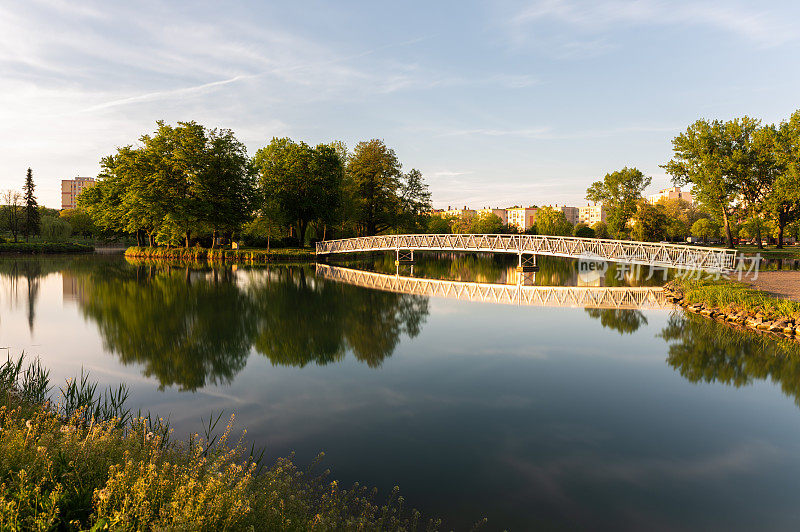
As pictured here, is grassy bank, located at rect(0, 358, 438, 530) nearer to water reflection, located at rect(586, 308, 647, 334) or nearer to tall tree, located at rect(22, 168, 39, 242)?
water reflection, located at rect(586, 308, 647, 334)

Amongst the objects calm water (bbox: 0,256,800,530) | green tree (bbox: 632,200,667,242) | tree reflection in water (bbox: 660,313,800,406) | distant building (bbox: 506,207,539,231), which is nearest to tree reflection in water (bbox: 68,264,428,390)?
calm water (bbox: 0,256,800,530)

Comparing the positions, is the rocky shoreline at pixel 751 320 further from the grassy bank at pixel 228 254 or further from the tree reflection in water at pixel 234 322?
the grassy bank at pixel 228 254

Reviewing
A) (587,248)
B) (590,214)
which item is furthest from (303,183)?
(590,214)

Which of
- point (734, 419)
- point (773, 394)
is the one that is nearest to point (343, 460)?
point (734, 419)

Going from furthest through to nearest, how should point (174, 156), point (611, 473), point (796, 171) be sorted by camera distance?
point (174, 156), point (796, 171), point (611, 473)

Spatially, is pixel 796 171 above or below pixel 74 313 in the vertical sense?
above

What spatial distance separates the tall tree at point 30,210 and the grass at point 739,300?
7700cm

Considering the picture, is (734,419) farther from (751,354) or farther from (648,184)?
(648,184)

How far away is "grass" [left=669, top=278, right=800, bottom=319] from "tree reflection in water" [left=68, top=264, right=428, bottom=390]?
11250 millimetres

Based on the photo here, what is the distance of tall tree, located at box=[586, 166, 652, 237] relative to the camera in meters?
60.0

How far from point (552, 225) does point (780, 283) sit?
5686 centimetres

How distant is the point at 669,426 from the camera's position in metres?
7.57

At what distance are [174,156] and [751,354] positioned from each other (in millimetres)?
45735

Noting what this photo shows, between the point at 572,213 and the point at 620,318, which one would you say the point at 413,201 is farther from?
the point at 572,213
